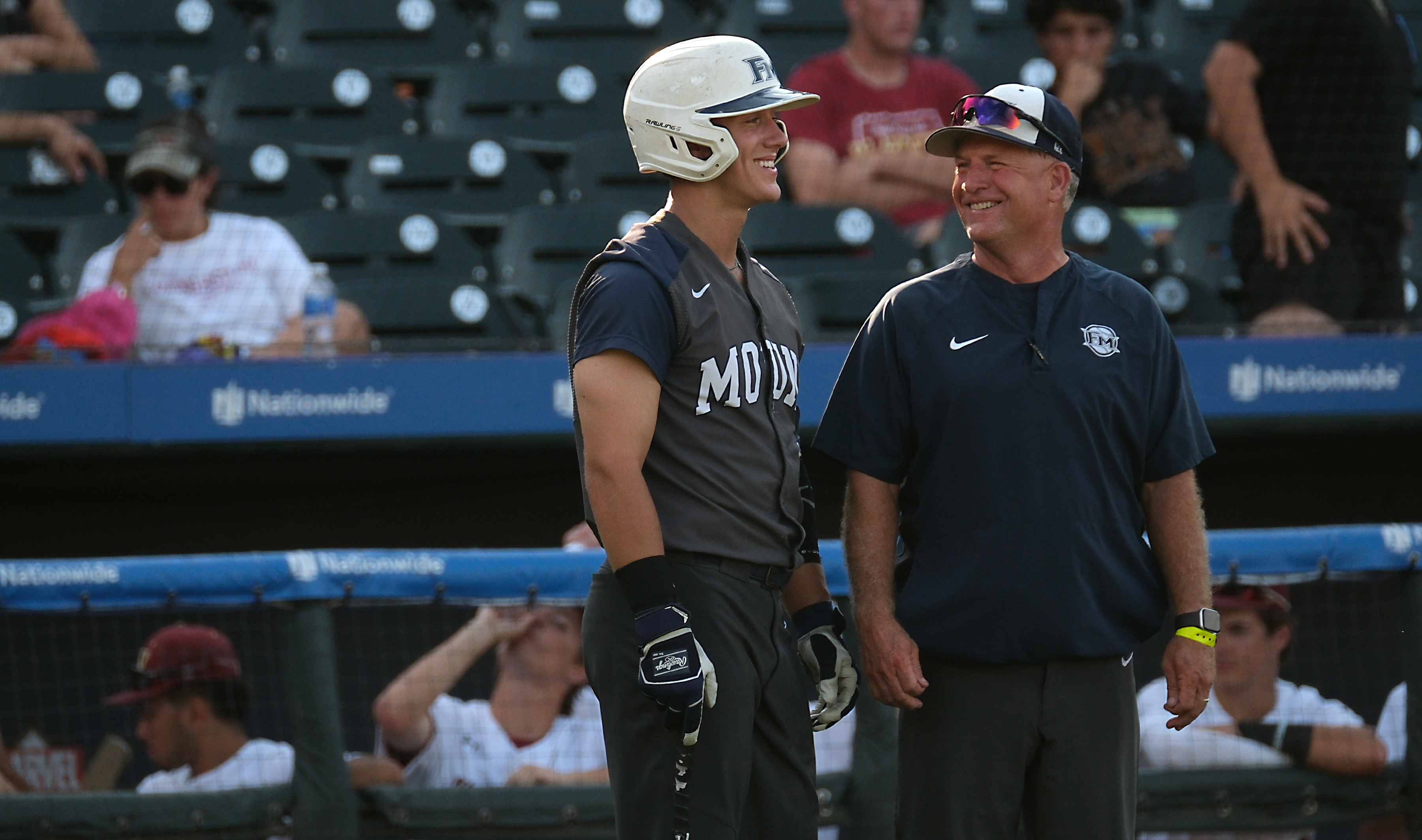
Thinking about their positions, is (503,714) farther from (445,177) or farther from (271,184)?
(271,184)

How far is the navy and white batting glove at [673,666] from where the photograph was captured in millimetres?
2105

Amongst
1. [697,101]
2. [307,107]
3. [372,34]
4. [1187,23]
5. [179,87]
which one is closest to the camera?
[697,101]

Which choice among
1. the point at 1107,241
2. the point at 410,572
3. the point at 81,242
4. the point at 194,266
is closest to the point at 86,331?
the point at 194,266

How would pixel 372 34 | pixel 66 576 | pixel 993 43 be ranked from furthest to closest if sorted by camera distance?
pixel 993 43
pixel 372 34
pixel 66 576

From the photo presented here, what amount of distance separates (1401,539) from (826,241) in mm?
2723

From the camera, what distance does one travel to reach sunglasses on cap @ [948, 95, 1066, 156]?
2.43 metres

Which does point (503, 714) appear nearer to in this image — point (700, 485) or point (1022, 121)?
point (700, 485)

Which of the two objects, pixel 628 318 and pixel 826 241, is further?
pixel 826 241

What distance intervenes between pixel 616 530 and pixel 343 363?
2634mm

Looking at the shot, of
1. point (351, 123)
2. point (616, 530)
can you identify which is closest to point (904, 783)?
point (616, 530)

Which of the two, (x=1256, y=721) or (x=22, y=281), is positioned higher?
(x=22, y=281)

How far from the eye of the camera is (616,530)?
84.7 inches

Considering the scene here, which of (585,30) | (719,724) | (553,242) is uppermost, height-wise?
(585,30)

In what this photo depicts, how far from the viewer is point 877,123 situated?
591 cm
